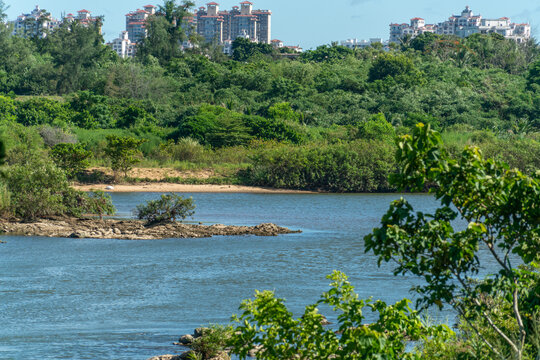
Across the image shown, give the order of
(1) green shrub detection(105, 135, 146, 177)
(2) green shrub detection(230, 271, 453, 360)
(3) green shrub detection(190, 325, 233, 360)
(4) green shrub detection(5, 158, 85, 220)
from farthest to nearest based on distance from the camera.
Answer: (1) green shrub detection(105, 135, 146, 177) < (4) green shrub detection(5, 158, 85, 220) < (3) green shrub detection(190, 325, 233, 360) < (2) green shrub detection(230, 271, 453, 360)

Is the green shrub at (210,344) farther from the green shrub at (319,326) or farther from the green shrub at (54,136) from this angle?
the green shrub at (54,136)

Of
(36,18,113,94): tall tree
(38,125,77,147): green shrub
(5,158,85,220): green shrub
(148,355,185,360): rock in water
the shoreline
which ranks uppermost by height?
(36,18,113,94): tall tree

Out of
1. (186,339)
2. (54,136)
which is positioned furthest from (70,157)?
(186,339)

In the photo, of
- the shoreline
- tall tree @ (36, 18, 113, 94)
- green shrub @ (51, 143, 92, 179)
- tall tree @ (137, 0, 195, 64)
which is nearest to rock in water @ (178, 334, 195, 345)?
the shoreline

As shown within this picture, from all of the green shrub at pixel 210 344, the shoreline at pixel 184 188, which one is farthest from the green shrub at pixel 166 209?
the shoreline at pixel 184 188

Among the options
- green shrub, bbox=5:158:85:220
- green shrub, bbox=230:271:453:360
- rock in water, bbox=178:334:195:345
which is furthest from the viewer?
green shrub, bbox=5:158:85:220

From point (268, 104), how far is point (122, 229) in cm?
4007

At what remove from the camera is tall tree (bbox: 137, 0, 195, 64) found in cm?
9388

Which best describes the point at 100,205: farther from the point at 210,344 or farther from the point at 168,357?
the point at 210,344

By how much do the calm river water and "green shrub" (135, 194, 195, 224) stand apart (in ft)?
4.82

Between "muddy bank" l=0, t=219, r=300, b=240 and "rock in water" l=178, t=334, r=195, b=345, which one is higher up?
"rock in water" l=178, t=334, r=195, b=345

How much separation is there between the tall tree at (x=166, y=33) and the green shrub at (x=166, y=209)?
6585 cm

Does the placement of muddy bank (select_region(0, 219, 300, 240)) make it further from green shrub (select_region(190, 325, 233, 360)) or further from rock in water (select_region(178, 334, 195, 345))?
green shrub (select_region(190, 325, 233, 360))

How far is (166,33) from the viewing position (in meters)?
93.8
